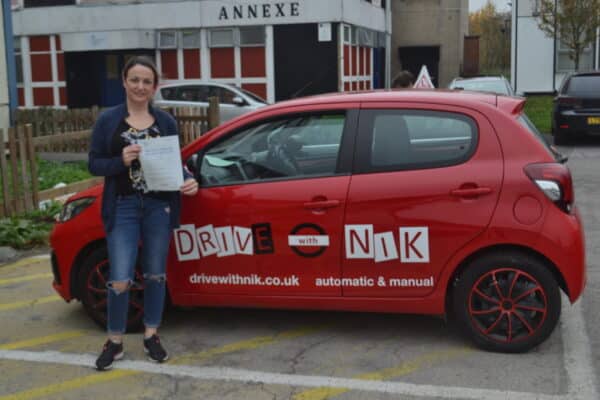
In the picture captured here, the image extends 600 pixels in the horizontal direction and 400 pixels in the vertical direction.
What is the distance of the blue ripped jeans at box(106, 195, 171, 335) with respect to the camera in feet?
15.6

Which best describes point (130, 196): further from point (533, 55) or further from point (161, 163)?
point (533, 55)

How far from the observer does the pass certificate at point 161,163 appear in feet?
15.3

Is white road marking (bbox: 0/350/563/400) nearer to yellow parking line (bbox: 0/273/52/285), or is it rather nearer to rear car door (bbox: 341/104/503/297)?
rear car door (bbox: 341/104/503/297)

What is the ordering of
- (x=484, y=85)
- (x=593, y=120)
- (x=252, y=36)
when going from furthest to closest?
(x=252, y=36) → (x=484, y=85) → (x=593, y=120)

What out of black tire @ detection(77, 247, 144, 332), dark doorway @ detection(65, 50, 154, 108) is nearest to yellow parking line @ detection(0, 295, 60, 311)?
black tire @ detection(77, 247, 144, 332)

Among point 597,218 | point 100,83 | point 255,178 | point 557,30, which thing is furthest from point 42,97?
point 255,178

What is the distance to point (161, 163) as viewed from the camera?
15.4 feet

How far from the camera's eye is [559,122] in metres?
16.9

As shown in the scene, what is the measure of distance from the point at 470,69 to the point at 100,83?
19595 mm

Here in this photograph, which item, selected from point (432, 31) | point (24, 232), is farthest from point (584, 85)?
point (432, 31)

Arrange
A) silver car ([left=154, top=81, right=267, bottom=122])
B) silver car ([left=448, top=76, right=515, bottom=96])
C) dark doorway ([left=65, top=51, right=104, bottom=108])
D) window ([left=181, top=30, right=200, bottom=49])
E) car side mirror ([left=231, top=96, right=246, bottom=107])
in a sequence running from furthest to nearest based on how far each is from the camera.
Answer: dark doorway ([left=65, top=51, right=104, bottom=108]) < window ([left=181, top=30, right=200, bottom=49]) < silver car ([left=154, top=81, right=267, bottom=122]) < car side mirror ([left=231, top=96, right=246, bottom=107]) < silver car ([left=448, top=76, right=515, bottom=96])

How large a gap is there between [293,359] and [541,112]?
71.1ft

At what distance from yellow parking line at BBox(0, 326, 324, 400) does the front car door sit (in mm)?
342

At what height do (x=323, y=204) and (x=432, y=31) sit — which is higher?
(x=432, y=31)
